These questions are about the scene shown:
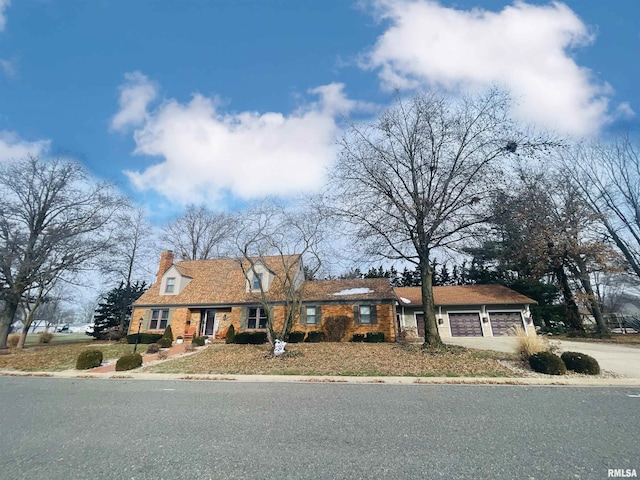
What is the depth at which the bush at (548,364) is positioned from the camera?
1030cm

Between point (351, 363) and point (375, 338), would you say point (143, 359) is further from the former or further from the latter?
point (375, 338)

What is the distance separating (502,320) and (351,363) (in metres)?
18.9

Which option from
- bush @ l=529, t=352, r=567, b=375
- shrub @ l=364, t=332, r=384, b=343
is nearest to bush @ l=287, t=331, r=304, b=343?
shrub @ l=364, t=332, r=384, b=343

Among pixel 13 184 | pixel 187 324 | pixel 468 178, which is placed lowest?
pixel 187 324

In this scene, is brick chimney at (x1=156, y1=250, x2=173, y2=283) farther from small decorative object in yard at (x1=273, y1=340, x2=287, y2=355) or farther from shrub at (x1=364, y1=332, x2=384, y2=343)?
shrub at (x1=364, y1=332, x2=384, y2=343)

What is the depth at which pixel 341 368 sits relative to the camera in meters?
12.1

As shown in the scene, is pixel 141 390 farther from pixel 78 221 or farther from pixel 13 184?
pixel 13 184

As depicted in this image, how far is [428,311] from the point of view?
15.1 m

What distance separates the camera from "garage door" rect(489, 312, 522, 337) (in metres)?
25.6

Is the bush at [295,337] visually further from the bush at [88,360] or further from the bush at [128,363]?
the bush at [88,360]

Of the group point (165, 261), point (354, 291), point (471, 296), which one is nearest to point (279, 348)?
point (354, 291)

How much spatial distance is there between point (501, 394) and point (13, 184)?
31.0m

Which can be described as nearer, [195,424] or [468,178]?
[195,424]

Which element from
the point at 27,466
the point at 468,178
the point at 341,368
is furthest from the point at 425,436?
the point at 468,178
